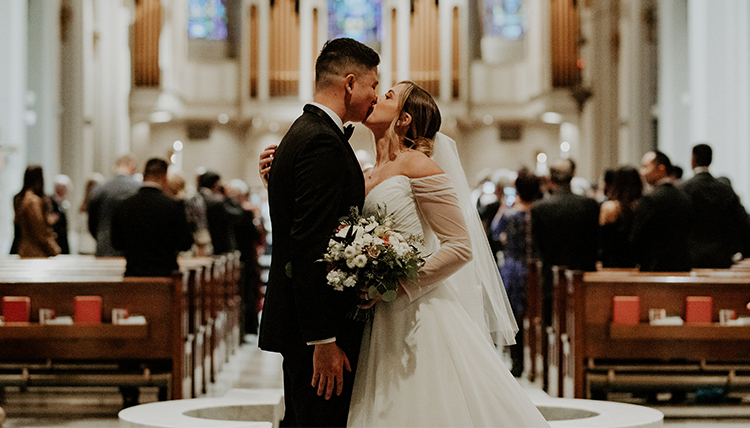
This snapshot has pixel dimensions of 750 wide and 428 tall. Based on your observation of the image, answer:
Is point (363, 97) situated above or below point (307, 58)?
below

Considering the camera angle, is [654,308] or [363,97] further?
[654,308]

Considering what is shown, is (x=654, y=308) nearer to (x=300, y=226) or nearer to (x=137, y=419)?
(x=137, y=419)

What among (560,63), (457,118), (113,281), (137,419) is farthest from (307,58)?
(137,419)

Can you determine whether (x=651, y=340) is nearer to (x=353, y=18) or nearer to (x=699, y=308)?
(x=699, y=308)

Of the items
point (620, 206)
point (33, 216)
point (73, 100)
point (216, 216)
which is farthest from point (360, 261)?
point (73, 100)

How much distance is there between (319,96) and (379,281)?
0.63 metres

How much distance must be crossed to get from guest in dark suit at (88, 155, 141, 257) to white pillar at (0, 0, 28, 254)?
180 cm

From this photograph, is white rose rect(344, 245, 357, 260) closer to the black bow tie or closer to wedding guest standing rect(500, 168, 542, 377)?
the black bow tie

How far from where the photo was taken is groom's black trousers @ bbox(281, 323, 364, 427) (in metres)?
2.95

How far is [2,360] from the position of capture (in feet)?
19.2

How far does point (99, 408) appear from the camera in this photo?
623cm

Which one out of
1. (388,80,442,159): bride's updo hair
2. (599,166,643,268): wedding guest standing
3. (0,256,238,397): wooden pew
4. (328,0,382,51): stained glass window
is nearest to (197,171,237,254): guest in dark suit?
(0,256,238,397): wooden pew

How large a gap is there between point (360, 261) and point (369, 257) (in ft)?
0.20

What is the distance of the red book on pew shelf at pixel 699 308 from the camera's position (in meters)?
5.74
